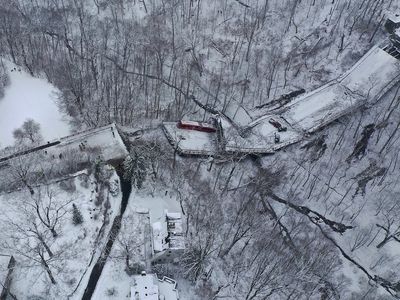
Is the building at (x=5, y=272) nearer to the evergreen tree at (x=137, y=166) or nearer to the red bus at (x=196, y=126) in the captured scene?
the evergreen tree at (x=137, y=166)

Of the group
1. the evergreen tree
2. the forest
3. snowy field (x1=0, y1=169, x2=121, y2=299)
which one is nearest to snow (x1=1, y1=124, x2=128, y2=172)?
the forest

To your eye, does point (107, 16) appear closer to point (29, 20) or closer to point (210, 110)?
point (29, 20)

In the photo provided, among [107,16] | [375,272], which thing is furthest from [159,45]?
[375,272]

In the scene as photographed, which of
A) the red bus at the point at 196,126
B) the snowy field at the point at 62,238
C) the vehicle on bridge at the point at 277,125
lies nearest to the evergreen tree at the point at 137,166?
the snowy field at the point at 62,238

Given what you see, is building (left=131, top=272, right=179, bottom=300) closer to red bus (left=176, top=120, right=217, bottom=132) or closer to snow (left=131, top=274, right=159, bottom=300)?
snow (left=131, top=274, right=159, bottom=300)

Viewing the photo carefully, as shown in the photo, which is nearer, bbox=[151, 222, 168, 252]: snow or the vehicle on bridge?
bbox=[151, 222, 168, 252]: snow
